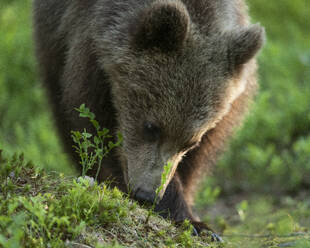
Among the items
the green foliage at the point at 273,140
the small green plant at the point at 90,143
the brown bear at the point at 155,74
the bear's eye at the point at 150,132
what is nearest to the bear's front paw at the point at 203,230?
the brown bear at the point at 155,74

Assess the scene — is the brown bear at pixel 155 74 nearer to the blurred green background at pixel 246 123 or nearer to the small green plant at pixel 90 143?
the small green plant at pixel 90 143

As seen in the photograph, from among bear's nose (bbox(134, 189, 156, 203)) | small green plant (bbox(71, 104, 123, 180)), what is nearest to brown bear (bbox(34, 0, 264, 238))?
bear's nose (bbox(134, 189, 156, 203))

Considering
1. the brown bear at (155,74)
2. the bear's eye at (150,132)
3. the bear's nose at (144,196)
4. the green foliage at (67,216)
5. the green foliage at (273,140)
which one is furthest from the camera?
the green foliage at (273,140)

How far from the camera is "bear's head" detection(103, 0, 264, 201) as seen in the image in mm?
4047

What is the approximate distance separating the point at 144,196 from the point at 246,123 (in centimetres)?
407

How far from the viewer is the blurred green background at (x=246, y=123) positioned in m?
6.92

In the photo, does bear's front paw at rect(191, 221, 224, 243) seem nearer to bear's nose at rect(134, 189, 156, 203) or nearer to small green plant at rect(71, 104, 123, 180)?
bear's nose at rect(134, 189, 156, 203)

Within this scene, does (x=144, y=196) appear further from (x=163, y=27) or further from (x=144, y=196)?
(x=163, y=27)

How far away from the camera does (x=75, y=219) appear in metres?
2.69

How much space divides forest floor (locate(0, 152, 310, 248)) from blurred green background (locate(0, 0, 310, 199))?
244 cm

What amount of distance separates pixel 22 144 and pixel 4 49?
228cm

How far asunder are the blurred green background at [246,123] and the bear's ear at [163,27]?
2.04 m

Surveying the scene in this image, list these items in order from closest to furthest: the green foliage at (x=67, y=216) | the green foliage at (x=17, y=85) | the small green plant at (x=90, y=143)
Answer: the green foliage at (x=67, y=216) → the small green plant at (x=90, y=143) → the green foliage at (x=17, y=85)

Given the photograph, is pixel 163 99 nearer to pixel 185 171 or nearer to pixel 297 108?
pixel 185 171
